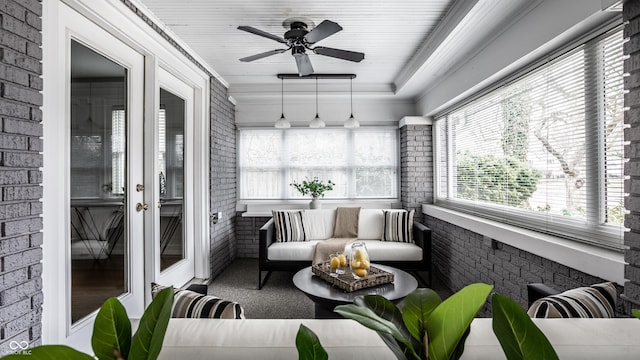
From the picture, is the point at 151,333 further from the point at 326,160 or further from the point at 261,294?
the point at 326,160

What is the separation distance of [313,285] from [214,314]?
4.53ft

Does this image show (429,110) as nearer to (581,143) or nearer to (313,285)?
(581,143)

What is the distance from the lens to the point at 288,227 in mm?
3869

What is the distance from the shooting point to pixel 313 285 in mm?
2340

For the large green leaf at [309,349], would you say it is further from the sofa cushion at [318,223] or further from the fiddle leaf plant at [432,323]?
the sofa cushion at [318,223]

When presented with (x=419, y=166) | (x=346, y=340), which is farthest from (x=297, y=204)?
(x=346, y=340)

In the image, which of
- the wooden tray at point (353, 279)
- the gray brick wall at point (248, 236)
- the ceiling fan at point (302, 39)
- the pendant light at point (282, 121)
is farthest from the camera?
the gray brick wall at point (248, 236)

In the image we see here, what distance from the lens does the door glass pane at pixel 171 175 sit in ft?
9.41

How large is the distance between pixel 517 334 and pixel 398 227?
11.1ft

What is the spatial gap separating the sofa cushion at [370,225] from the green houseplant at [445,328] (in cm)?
346

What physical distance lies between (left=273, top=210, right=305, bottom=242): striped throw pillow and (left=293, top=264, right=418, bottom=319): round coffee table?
4.27 ft

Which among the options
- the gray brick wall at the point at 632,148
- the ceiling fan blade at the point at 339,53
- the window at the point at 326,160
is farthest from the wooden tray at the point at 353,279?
the window at the point at 326,160

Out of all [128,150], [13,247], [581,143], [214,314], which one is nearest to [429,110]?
[581,143]

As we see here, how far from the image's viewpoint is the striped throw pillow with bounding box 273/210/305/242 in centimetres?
382
